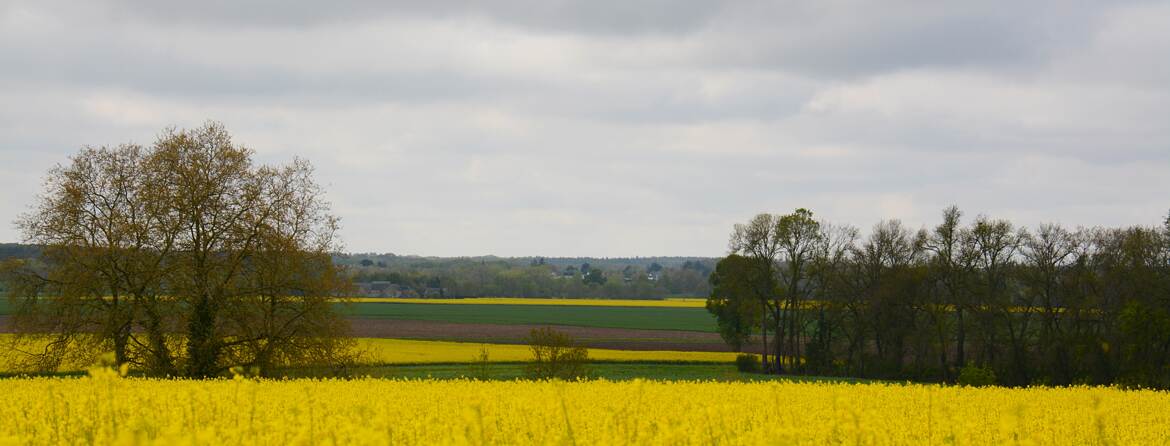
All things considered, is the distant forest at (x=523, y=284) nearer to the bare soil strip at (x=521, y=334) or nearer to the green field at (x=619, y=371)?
the bare soil strip at (x=521, y=334)

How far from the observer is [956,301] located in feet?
178

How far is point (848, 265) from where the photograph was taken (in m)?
60.1

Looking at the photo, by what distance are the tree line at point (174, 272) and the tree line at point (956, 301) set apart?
3201cm

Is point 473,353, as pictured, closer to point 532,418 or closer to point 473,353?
point 473,353

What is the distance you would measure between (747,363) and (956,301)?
1293cm

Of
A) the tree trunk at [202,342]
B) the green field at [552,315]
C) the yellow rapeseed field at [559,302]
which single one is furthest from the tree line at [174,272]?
the yellow rapeseed field at [559,302]

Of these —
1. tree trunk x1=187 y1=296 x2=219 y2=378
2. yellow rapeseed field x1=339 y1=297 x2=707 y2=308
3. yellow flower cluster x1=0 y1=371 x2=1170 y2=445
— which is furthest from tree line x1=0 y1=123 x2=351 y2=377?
yellow rapeseed field x1=339 y1=297 x2=707 y2=308

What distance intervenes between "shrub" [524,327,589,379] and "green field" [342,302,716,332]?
1732 inches

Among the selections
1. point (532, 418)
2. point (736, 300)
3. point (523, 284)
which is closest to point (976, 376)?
point (736, 300)

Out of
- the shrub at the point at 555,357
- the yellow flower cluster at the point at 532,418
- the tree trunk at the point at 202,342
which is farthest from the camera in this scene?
the shrub at the point at 555,357

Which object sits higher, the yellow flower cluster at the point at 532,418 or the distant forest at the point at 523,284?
the distant forest at the point at 523,284

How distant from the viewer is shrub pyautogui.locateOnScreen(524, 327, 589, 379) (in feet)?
144

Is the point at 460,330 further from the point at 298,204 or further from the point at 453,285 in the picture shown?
the point at 453,285

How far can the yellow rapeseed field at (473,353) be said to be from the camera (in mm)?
59000
